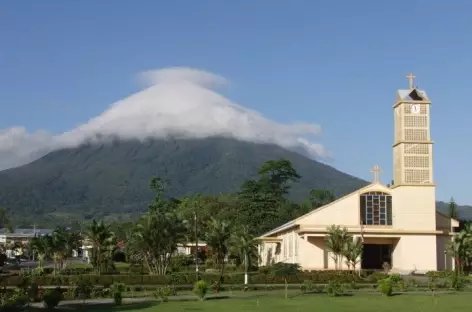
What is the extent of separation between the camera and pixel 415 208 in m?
61.4

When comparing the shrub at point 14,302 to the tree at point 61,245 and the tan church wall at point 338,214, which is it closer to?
the tan church wall at point 338,214

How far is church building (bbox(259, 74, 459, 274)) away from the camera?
60.9 meters

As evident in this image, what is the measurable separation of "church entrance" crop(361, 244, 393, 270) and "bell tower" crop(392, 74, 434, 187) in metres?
6.72

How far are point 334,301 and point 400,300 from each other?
302 centimetres

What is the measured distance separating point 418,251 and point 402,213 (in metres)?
3.33

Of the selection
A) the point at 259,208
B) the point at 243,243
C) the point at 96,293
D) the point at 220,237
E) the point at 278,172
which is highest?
the point at 278,172

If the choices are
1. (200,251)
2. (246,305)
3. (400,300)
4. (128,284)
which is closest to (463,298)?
(400,300)

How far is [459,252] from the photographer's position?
5844cm

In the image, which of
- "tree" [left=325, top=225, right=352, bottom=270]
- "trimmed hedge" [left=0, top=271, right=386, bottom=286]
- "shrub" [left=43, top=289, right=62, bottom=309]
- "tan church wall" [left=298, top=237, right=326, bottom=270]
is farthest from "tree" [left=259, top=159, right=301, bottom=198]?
"shrub" [left=43, top=289, right=62, bottom=309]

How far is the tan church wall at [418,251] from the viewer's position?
60.7 meters

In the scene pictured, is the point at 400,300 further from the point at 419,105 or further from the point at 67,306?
the point at 419,105

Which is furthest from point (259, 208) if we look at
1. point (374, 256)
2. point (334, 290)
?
point (334, 290)

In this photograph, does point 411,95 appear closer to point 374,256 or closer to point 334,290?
point 374,256

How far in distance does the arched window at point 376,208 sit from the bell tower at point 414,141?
1.77 metres
